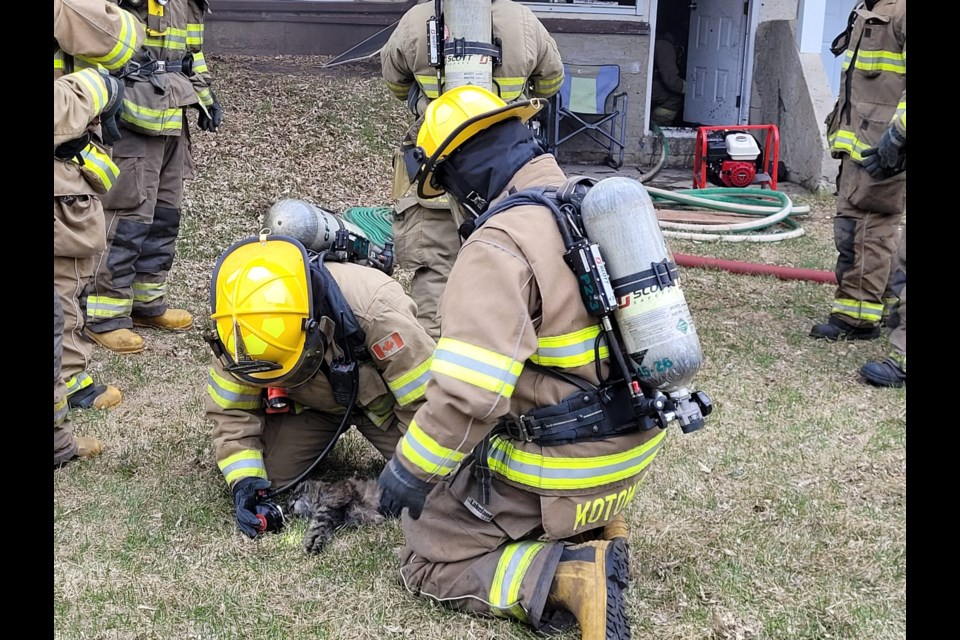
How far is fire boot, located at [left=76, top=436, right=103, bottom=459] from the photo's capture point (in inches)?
163

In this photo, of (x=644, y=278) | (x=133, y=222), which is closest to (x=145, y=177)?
(x=133, y=222)

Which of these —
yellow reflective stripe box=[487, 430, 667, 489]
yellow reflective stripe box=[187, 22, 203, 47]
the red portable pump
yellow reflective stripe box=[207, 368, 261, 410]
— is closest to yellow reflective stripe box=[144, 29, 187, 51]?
yellow reflective stripe box=[187, 22, 203, 47]

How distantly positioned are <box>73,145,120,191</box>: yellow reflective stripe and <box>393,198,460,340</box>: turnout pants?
1.40 meters

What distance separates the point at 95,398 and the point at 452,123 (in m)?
2.72

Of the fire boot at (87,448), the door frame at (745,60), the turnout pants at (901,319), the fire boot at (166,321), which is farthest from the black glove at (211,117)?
the door frame at (745,60)

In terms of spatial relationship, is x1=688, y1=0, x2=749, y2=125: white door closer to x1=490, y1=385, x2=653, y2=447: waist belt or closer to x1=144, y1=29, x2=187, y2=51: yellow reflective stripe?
x1=144, y1=29, x2=187, y2=51: yellow reflective stripe

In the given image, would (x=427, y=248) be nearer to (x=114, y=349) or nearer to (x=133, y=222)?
(x=133, y=222)

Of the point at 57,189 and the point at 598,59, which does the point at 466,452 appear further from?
the point at 598,59

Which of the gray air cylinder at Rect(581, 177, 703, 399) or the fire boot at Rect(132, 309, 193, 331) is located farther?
the fire boot at Rect(132, 309, 193, 331)

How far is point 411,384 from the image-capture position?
11.2 feet

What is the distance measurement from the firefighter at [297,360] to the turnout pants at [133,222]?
7.02 feet

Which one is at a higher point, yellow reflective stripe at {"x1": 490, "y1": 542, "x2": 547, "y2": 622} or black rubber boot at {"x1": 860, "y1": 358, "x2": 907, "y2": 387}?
yellow reflective stripe at {"x1": 490, "y1": 542, "x2": 547, "y2": 622}

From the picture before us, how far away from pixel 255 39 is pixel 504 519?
9.25 m

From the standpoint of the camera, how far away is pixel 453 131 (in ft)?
9.30
